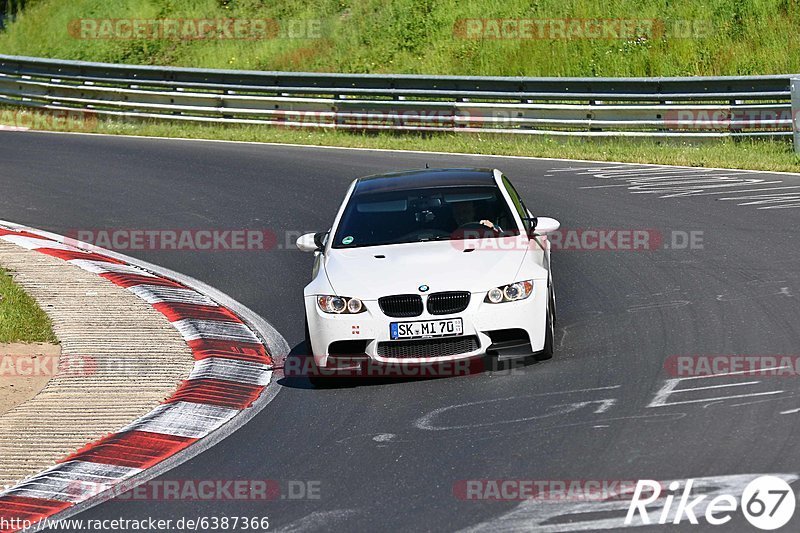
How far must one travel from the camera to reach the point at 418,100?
2328 cm

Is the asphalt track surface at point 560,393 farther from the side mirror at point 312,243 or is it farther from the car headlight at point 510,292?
the side mirror at point 312,243

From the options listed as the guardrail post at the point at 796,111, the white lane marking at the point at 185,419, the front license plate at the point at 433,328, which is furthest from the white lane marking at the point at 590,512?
the guardrail post at the point at 796,111

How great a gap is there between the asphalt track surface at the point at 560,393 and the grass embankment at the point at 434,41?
9471 mm

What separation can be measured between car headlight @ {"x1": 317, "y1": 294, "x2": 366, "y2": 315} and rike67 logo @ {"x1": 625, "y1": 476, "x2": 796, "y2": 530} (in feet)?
10.3

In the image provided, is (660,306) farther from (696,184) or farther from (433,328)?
(696,184)

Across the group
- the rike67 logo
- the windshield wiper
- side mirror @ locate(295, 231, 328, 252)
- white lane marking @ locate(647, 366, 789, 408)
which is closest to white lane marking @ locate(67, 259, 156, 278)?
side mirror @ locate(295, 231, 328, 252)

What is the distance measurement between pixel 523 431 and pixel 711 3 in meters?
21.4

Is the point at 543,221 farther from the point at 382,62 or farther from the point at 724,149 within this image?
the point at 382,62

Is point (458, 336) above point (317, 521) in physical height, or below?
above

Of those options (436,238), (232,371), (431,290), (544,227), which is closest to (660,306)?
(544,227)

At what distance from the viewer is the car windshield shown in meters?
9.76

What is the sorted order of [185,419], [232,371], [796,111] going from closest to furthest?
[185,419], [232,371], [796,111]

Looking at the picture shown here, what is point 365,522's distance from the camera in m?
6.08

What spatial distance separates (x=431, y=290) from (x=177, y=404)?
1945mm
